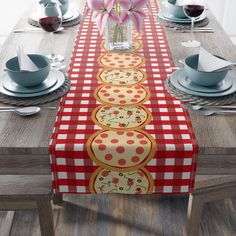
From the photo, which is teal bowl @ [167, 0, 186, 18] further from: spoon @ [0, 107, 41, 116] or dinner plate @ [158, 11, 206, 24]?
spoon @ [0, 107, 41, 116]

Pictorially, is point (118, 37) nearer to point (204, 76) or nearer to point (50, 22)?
point (50, 22)

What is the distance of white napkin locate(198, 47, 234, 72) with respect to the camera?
133 centimetres

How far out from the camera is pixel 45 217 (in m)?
1.48

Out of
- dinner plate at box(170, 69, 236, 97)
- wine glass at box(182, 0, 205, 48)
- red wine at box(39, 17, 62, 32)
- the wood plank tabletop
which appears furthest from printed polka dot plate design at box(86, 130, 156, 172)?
wine glass at box(182, 0, 205, 48)

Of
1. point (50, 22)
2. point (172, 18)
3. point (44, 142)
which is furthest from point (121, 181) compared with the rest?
point (172, 18)

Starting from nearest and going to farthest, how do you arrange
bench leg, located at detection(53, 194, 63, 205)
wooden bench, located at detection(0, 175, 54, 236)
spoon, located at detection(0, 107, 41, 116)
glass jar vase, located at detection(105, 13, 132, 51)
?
spoon, located at detection(0, 107, 41, 116) → wooden bench, located at detection(0, 175, 54, 236) → glass jar vase, located at detection(105, 13, 132, 51) → bench leg, located at detection(53, 194, 63, 205)

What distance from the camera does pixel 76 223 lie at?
6.30 ft

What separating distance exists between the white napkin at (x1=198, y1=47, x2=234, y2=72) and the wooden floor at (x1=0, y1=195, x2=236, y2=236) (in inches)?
32.4

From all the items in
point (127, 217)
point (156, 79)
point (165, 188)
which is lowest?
point (127, 217)

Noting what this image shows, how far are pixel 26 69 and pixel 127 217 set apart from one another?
92 centimetres

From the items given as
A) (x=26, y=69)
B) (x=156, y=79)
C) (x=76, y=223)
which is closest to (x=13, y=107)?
(x=26, y=69)

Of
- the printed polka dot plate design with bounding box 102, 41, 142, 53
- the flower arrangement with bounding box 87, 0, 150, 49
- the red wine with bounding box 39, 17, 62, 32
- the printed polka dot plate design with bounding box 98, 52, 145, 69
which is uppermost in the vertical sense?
the flower arrangement with bounding box 87, 0, 150, 49

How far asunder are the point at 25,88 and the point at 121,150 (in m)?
0.42

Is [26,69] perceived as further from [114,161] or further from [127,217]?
[127,217]
